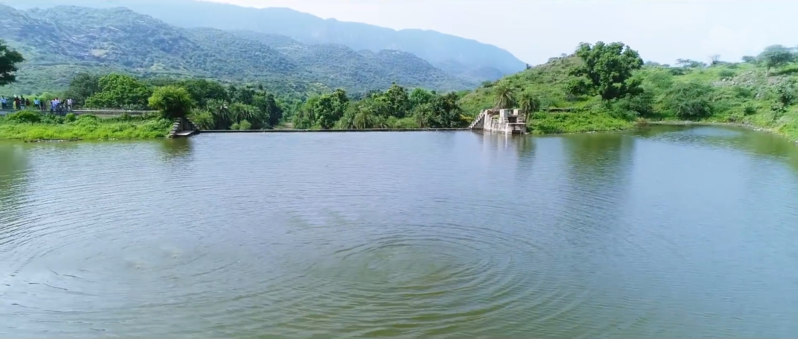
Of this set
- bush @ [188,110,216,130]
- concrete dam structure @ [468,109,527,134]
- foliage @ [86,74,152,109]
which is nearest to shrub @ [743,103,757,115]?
concrete dam structure @ [468,109,527,134]

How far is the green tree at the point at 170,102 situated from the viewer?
3011 centimetres

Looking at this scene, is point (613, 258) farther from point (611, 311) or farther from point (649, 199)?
point (649, 199)

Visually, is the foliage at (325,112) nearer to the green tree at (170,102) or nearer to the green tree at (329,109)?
the green tree at (329,109)

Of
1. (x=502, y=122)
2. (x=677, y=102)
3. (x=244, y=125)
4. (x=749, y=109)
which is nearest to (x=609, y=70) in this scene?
(x=677, y=102)

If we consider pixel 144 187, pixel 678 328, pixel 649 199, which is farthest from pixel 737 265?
pixel 144 187

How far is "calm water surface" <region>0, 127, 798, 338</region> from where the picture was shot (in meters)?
7.69

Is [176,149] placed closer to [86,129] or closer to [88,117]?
[86,129]

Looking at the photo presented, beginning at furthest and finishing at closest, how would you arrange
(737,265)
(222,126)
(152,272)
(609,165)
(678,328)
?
(222,126) → (609,165) → (737,265) → (152,272) → (678,328)

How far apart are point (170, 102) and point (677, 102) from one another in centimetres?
3958

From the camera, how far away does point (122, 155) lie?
71.0ft

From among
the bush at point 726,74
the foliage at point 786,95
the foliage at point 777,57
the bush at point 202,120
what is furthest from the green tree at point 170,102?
the foliage at point 777,57

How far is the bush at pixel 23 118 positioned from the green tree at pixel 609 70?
38.0 metres

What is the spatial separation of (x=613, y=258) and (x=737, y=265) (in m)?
2.10

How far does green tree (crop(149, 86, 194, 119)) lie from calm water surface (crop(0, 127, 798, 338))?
1059 centimetres
